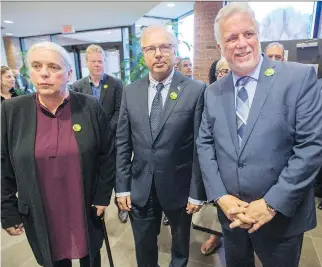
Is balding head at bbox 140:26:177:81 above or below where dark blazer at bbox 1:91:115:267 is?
above

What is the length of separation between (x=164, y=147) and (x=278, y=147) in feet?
2.01

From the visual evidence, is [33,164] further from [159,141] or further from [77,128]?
[159,141]

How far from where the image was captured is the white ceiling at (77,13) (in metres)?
5.34

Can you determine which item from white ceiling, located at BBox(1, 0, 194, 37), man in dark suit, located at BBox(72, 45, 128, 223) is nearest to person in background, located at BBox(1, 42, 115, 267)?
man in dark suit, located at BBox(72, 45, 128, 223)

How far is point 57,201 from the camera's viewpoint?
129 cm

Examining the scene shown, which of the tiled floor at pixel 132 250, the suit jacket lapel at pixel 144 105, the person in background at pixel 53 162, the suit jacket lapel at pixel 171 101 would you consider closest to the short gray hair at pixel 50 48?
the person in background at pixel 53 162

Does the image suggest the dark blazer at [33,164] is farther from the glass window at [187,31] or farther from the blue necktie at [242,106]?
the glass window at [187,31]

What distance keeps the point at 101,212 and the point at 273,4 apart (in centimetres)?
542

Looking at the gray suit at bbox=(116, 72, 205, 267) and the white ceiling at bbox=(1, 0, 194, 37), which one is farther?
the white ceiling at bbox=(1, 0, 194, 37)

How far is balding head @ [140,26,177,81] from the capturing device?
140 cm

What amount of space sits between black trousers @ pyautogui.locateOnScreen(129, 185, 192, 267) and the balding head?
2.41ft

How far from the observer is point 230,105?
116 centimetres

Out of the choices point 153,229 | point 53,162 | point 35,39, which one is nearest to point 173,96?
point 53,162

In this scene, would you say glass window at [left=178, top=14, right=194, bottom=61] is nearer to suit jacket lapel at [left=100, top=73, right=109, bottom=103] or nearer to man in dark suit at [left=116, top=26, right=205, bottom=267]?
suit jacket lapel at [left=100, top=73, right=109, bottom=103]
